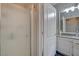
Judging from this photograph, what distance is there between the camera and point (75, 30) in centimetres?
125

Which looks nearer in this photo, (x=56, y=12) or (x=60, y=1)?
(x=60, y=1)

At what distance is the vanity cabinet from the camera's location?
48.4 inches

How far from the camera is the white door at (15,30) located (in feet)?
3.72

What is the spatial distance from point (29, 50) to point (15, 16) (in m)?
0.47

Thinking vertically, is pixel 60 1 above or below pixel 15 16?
above

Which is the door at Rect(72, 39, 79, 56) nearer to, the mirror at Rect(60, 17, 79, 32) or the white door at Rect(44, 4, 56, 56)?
the mirror at Rect(60, 17, 79, 32)

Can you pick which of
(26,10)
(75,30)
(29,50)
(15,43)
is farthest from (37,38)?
(75,30)

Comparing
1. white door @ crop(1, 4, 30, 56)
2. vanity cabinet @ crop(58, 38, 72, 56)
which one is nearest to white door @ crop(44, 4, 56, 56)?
vanity cabinet @ crop(58, 38, 72, 56)

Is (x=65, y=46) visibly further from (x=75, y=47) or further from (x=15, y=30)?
(x=15, y=30)

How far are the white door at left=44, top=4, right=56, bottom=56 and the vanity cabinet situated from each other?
8cm

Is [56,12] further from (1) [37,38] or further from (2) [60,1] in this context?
(1) [37,38]

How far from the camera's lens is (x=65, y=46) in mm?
1262

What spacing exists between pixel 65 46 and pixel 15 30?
70cm

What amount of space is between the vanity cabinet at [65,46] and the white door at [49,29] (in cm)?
8
